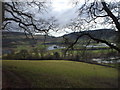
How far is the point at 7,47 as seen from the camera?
668 cm

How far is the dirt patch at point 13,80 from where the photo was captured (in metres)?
5.40

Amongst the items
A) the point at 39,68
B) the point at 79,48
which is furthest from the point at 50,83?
the point at 79,48

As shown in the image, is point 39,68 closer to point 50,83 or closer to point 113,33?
point 50,83

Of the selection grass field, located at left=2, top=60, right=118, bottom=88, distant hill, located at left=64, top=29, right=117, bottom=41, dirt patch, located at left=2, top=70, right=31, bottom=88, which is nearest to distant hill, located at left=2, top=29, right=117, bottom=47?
distant hill, located at left=64, top=29, right=117, bottom=41

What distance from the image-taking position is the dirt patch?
17.7 ft

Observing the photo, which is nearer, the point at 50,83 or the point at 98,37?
the point at 50,83

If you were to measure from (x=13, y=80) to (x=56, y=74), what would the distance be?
2.29 metres

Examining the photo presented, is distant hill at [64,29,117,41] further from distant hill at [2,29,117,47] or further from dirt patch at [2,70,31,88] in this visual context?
dirt patch at [2,70,31,88]

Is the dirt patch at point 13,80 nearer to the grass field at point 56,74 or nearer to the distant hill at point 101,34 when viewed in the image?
the grass field at point 56,74

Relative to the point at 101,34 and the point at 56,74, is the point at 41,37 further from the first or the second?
the point at 101,34

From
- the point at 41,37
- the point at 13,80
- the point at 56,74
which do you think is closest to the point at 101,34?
the point at 56,74

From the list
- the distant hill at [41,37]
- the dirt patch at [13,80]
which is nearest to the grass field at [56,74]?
the dirt patch at [13,80]

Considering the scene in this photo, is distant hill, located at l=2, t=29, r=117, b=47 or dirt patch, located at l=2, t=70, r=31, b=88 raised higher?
distant hill, located at l=2, t=29, r=117, b=47

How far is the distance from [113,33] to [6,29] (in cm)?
705
